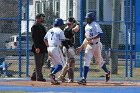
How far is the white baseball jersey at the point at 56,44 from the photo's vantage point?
45.8 ft

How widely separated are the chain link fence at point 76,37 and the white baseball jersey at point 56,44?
3542 mm

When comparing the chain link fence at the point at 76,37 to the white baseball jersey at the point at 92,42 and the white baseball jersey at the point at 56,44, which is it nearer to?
the white baseball jersey at the point at 92,42

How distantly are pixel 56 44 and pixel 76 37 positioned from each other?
501cm

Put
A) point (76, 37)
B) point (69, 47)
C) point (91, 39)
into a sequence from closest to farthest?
point (91, 39) < point (69, 47) < point (76, 37)

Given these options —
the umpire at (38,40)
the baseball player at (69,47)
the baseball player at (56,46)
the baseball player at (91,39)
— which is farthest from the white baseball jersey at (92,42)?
the umpire at (38,40)

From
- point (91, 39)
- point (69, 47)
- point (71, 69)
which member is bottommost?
point (71, 69)

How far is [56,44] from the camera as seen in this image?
14.0 meters

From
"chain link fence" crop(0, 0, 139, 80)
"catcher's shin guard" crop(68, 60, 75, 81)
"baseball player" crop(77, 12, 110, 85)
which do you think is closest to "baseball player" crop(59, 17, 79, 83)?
"catcher's shin guard" crop(68, 60, 75, 81)

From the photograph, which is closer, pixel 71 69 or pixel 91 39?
pixel 91 39

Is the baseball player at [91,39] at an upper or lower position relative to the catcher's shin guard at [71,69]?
upper

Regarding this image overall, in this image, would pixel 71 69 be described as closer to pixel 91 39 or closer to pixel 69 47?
pixel 69 47

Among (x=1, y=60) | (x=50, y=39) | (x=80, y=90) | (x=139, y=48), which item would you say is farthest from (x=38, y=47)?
(x=139, y=48)

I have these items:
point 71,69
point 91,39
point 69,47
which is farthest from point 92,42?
point 71,69

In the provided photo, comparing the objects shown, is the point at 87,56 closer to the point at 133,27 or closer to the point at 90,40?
the point at 90,40
